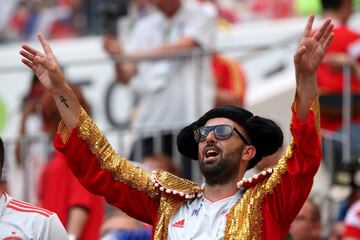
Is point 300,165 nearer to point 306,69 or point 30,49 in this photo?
point 306,69

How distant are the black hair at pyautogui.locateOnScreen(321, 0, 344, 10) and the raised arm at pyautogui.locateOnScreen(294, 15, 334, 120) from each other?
533cm


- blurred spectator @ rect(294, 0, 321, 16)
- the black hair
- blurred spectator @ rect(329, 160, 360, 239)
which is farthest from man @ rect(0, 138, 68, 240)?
blurred spectator @ rect(294, 0, 321, 16)

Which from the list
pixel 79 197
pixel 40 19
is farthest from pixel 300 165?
pixel 40 19

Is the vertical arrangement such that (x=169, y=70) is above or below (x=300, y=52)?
above

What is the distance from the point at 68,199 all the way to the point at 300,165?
306 centimetres

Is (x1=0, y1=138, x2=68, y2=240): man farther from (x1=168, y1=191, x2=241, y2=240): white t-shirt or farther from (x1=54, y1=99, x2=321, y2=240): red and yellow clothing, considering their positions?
(x1=168, y1=191, x2=241, y2=240): white t-shirt

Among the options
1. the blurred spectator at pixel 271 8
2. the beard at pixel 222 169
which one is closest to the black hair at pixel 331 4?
the beard at pixel 222 169

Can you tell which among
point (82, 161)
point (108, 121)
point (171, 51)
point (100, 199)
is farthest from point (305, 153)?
point (108, 121)

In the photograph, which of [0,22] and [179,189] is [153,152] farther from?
[0,22]

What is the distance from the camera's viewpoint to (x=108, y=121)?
16.0 m

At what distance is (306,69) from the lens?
24.6ft

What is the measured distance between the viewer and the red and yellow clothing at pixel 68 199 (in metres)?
10.1

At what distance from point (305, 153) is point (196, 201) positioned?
736 millimetres

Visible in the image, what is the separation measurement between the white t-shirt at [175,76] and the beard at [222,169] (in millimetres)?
4619
